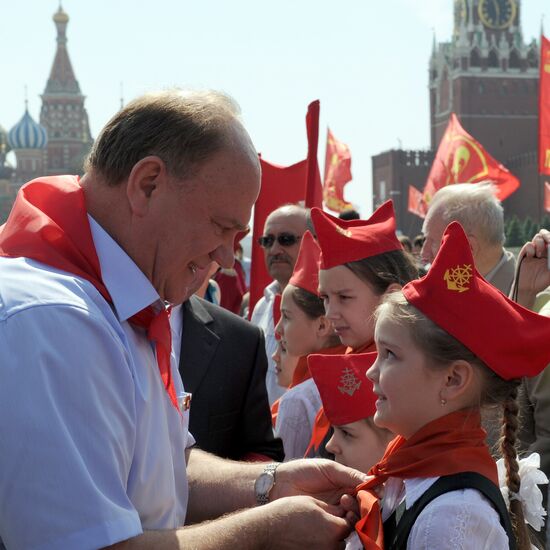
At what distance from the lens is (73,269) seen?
204 cm

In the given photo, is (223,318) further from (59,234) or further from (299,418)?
(59,234)

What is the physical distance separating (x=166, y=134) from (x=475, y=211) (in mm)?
2842

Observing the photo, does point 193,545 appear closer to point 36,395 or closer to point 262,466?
point 36,395

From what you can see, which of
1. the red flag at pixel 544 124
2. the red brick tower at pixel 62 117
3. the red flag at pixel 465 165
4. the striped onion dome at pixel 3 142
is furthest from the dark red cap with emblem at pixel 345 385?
the red brick tower at pixel 62 117

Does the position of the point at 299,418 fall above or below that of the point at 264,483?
below

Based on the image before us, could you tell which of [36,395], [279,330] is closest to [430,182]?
[279,330]

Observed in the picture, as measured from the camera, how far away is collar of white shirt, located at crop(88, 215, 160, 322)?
209 cm

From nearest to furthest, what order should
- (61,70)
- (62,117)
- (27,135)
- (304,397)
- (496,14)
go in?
(304,397), (27,135), (496,14), (62,117), (61,70)

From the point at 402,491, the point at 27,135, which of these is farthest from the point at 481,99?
the point at 402,491

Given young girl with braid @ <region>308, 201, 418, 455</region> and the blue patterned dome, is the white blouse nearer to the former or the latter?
young girl with braid @ <region>308, 201, 418, 455</region>

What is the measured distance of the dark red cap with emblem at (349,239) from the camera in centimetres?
371

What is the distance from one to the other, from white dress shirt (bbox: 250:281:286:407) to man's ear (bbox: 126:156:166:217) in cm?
331

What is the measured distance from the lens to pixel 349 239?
3707mm

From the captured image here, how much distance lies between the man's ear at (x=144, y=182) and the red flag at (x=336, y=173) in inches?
518
